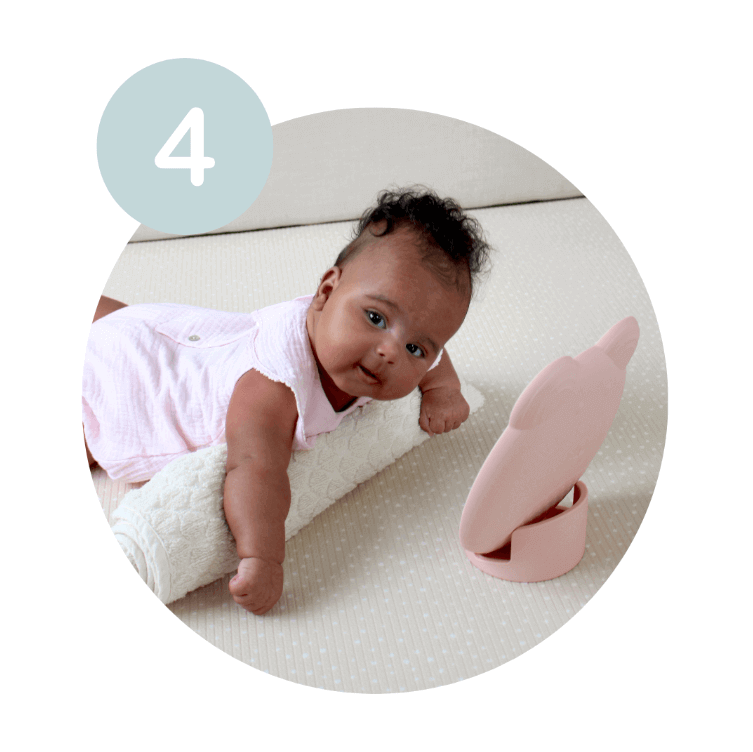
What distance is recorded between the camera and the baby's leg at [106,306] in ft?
3.17

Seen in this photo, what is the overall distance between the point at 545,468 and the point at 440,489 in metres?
0.19

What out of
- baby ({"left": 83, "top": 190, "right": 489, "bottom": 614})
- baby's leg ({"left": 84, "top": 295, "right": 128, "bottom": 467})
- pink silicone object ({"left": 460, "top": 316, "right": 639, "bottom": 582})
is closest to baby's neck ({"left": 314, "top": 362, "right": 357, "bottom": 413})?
baby ({"left": 83, "top": 190, "right": 489, "bottom": 614})

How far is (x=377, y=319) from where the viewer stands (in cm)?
74

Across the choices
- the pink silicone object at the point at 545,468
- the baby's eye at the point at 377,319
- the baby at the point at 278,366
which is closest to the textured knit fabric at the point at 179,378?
the baby at the point at 278,366

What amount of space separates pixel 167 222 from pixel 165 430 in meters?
0.23

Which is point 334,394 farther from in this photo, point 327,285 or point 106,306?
point 106,306

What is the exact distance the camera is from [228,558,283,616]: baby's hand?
70cm

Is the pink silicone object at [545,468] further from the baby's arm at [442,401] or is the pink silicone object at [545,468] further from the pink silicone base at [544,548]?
the baby's arm at [442,401]

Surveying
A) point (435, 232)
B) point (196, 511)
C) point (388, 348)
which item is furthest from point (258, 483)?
point (435, 232)

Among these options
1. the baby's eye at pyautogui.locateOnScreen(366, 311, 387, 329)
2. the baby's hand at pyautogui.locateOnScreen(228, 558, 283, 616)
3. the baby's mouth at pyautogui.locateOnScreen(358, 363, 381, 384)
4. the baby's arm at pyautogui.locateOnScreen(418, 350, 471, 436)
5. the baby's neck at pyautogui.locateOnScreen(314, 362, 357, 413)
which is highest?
the baby's eye at pyautogui.locateOnScreen(366, 311, 387, 329)

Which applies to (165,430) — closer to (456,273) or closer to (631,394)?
(456,273)

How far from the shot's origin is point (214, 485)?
2.46 ft

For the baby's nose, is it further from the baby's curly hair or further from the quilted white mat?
the quilted white mat

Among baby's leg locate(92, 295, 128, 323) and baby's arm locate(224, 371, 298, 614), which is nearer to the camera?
baby's arm locate(224, 371, 298, 614)
